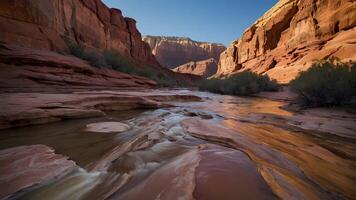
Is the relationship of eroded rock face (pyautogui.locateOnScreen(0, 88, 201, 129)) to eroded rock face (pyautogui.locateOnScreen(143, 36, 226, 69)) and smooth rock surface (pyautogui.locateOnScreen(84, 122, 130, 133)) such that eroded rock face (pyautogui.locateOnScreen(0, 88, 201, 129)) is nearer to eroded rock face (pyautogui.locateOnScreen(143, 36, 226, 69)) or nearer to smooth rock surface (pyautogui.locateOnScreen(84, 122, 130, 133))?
smooth rock surface (pyautogui.locateOnScreen(84, 122, 130, 133))

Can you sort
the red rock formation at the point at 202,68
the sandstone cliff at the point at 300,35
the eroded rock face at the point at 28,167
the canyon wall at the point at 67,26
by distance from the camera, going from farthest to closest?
the red rock formation at the point at 202,68
the sandstone cliff at the point at 300,35
the canyon wall at the point at 67,26
the eroded rock face at the point at 28,167

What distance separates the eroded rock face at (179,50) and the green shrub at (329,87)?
68.6 metres

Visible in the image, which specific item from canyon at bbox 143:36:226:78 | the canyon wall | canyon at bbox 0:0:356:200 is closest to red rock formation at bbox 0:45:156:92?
canyon at bbox 0:0:356:200

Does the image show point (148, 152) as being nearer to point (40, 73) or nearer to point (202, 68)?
point (40, 73)

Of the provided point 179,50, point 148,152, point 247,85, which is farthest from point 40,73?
point 179,50

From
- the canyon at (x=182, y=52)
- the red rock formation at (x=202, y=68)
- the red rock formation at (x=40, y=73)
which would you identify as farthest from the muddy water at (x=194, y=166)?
the canyon at (x=182, y=52)

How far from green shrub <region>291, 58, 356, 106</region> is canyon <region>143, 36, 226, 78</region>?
199ft

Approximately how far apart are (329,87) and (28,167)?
20.5ft

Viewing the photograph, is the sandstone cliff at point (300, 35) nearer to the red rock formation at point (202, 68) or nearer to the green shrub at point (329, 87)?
the green shrub at point (329, 87)

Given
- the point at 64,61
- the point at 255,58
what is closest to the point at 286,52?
the point at 255,58

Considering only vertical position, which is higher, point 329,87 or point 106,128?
point 329,87

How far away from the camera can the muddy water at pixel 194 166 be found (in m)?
0.99

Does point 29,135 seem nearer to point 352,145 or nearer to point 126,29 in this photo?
point 352,145

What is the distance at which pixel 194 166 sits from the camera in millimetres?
1226
